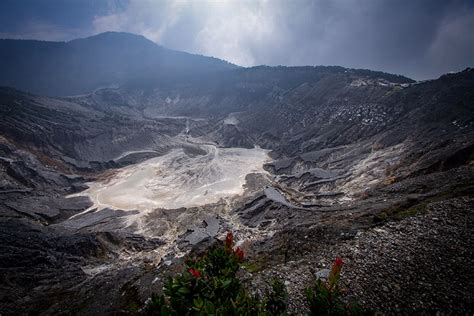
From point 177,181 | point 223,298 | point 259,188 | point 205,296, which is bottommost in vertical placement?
point 223,298

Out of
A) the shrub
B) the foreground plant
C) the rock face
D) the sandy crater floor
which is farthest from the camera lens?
the sandy crater floor

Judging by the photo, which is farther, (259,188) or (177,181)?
(177,181)

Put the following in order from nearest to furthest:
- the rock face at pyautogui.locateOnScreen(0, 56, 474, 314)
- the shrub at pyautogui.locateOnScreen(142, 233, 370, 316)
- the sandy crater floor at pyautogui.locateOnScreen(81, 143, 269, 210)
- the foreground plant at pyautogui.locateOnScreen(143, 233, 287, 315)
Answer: the shrub at pyautogui.locateOnScreen(142, 233, 370, 316) < the foreground plant at pyautogui.locateOnScreen(143, 233, 287, 315) < the rock face at pyautogui.locateOnScreen(0, 56, 474, 314) < the sandy crater floor at pyautogui.locateOnScreen(81, 143, 269, 210)

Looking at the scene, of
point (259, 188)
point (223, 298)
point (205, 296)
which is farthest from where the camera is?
point (259, 188)

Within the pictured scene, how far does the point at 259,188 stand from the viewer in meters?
58.3

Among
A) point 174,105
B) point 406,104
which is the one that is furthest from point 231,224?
point 174,105

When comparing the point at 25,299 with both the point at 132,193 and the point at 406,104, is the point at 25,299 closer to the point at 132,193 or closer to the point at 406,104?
the point at 132,193

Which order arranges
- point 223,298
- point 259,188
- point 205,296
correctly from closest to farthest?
1. point 205,296
2. point 223,298
3. point 259,188

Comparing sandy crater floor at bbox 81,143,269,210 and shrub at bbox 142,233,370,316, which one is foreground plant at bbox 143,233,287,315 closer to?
shrub at bbox 142,233,370,316

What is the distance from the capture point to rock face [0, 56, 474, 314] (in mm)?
20281

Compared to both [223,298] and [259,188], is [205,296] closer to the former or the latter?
[223,298]

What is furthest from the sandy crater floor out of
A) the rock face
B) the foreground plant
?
the foreground plant

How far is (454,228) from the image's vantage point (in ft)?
54.4

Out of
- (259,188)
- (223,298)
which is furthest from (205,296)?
(259,188)
